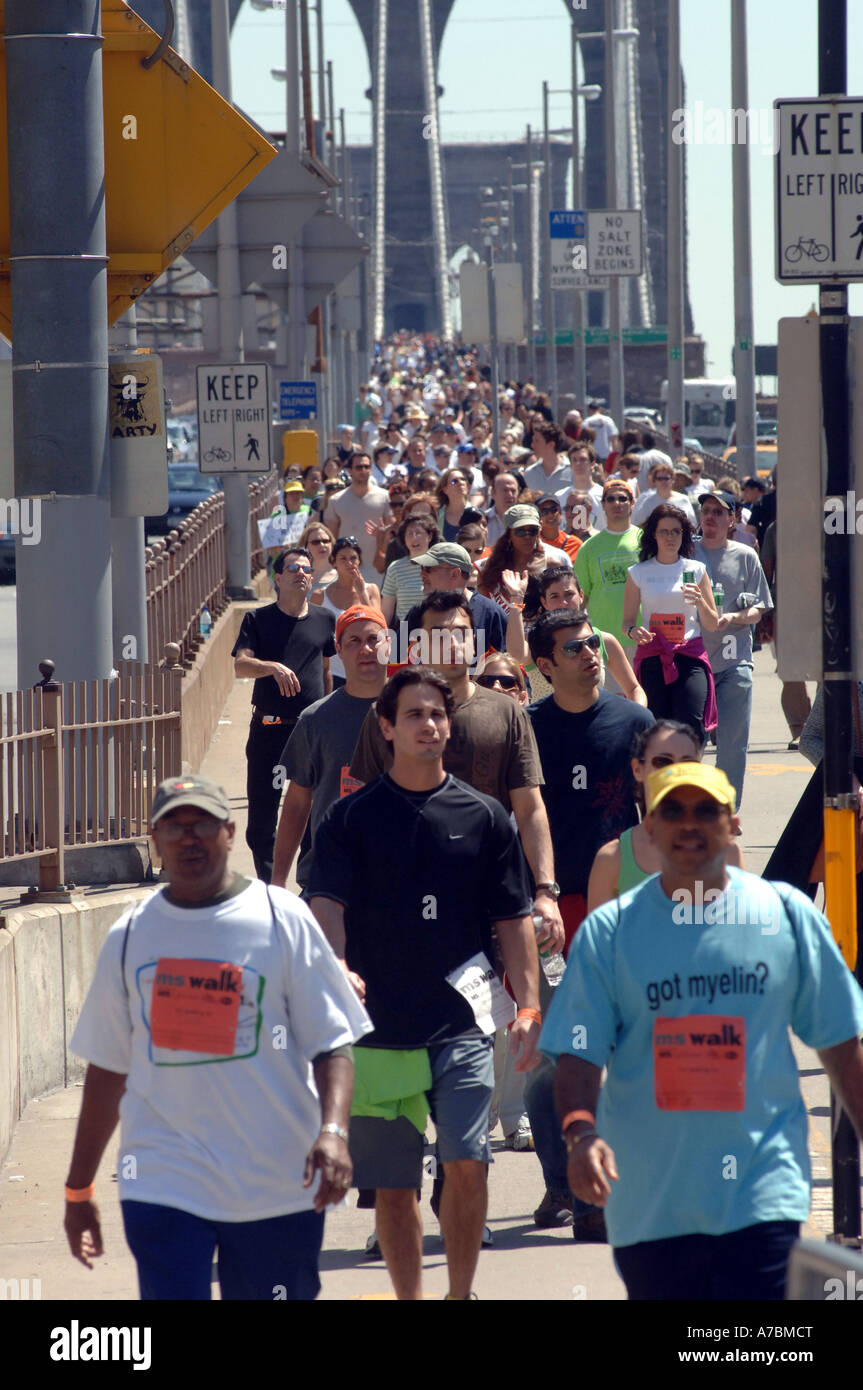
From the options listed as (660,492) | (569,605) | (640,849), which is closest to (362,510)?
(660,492)

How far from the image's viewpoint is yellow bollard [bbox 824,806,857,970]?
19.6ft

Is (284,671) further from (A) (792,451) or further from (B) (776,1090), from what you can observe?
(B) (776,1090)

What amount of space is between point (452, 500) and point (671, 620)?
18.6 feet

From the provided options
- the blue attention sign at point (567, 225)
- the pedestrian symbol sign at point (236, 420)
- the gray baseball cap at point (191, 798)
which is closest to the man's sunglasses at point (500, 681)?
the gray baseball cap at point (191, 798)

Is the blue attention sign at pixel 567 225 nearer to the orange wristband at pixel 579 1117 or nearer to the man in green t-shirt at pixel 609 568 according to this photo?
the man in green t-shirt at pixel 609 568

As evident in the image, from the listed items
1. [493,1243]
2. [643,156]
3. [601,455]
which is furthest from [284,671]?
[643,156]

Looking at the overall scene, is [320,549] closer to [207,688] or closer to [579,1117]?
[207,688]

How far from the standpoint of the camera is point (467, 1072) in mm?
5633

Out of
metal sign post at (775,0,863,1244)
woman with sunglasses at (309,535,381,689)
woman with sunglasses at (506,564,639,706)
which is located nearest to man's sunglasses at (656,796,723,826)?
metal sign post at (775,0,863,1244)

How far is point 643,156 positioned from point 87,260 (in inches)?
4448

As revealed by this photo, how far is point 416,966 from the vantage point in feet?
18.4

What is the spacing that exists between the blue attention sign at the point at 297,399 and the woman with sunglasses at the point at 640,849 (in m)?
26.0

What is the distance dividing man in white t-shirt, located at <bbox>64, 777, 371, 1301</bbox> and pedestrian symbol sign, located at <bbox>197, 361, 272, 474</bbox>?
12.1m

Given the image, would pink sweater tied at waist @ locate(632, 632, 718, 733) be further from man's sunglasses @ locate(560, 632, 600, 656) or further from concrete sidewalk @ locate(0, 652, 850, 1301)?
man's sunglasses @ locate(560, 632, 600, 656)
